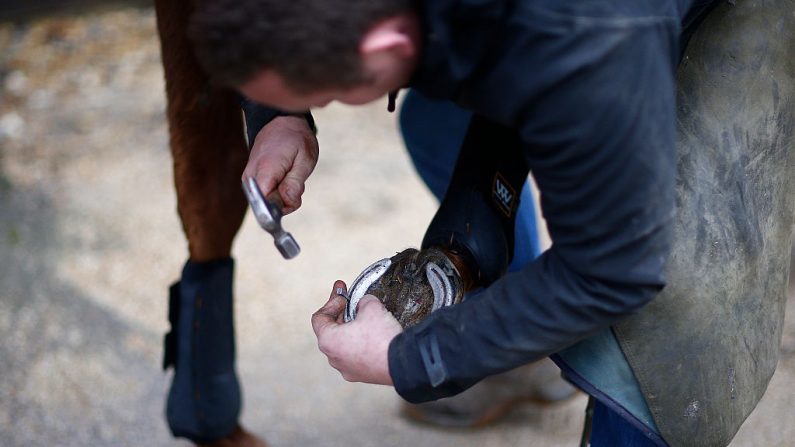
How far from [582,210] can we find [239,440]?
3.41 ft

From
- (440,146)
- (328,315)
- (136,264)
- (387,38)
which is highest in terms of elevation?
(387,38)

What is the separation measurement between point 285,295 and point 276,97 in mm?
1349

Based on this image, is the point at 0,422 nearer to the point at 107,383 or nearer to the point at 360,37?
the point at 107,383

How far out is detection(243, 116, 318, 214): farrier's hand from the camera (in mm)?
1106

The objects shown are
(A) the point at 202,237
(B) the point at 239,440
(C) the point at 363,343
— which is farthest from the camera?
(B) the point at 239,440

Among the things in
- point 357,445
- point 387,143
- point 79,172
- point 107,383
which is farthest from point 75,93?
point 357,445

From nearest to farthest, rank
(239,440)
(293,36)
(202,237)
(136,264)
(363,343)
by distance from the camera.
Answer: (293,36), (363,343), (202,237), (239,440), (136,264)

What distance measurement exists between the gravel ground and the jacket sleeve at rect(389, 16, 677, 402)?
3.01 feet

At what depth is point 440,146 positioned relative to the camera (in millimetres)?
1559

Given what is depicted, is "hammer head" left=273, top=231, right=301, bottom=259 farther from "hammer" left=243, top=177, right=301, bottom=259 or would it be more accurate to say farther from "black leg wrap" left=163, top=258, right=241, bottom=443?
"black leg wrap" left=163, top=258, right=241, bottom=443

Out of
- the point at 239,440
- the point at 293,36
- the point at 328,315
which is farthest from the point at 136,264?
the point at 293,36

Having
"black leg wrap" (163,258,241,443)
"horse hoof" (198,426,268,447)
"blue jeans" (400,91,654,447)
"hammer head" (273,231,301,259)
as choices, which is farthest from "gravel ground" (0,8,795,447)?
"hammer head" (273,231,301,259)

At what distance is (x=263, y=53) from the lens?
0.76m

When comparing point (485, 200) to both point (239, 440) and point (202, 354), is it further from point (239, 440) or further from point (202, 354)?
point (239, 440)
